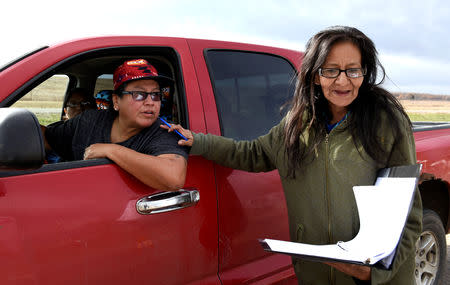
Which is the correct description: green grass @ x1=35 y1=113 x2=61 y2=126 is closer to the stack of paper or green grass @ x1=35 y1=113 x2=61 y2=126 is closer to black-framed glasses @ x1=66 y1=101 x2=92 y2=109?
black-framed glasses @ x1=66 y1=101 x2=92 y2=109

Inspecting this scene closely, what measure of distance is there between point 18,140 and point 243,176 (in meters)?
1.21

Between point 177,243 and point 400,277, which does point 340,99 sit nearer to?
point 400,277

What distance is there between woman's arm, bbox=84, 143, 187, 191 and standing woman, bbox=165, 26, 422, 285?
52 centimetres

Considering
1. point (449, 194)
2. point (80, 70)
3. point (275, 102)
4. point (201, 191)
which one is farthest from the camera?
point (449, 194)

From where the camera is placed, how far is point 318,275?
196 centimetres

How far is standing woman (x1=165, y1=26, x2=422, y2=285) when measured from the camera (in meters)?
1.79

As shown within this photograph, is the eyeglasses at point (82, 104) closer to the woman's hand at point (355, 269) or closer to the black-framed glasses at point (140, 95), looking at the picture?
the black-framed glasses at point (140, 95)

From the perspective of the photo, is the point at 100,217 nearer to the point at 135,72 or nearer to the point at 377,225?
the point at 135,72

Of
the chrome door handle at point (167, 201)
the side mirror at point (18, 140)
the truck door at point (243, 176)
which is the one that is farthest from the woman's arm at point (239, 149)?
the side mirror at point (18, 140)

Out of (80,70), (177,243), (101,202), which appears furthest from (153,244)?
(80,70)

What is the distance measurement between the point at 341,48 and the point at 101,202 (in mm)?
1201

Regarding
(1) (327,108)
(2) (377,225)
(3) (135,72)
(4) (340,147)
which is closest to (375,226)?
(2) (377,225)

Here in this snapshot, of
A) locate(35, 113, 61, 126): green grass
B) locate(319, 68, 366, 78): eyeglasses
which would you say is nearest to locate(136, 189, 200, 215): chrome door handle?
locate(319, 68, 366, 78): eyeglasses

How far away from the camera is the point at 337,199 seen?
1823mm
